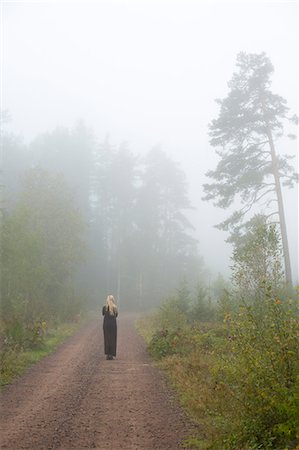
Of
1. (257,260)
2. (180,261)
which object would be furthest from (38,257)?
(180,261)

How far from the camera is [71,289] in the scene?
2848 cm

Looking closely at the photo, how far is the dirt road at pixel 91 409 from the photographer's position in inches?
230

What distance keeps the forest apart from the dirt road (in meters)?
0.60

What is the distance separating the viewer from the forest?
5418mm

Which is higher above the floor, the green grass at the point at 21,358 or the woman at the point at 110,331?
the woman at the point at 110,331

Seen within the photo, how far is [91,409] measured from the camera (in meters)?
7.45

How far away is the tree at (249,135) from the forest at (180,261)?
7cm

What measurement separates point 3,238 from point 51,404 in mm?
12378

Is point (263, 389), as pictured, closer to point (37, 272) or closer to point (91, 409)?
point (91, 409)

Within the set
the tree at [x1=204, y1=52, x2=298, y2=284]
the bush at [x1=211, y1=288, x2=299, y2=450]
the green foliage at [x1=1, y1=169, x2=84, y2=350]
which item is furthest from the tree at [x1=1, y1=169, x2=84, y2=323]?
the bush at [x1=211, y1=288, x2=299, y2=450]

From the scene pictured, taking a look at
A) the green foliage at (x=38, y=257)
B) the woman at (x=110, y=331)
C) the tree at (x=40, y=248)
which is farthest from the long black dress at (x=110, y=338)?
the tree at (x=40, y=248)

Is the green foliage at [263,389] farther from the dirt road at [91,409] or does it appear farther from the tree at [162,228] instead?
the tree at [162,228]

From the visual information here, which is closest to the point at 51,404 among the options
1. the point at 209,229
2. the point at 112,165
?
the point at 112,165

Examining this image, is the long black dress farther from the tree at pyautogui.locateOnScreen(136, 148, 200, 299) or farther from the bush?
the tree at pyautogui.locateOnScreen(136, 148, 200, 299)
